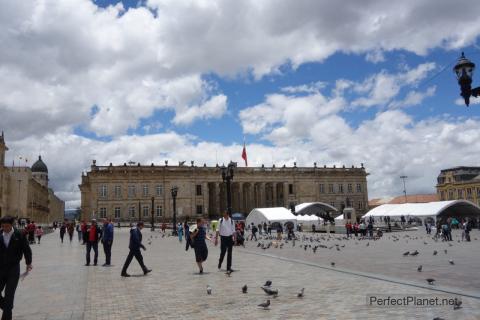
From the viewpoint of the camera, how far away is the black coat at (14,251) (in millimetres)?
6035

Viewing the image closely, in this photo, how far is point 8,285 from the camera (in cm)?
601

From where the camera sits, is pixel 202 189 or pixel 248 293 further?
pixel 202 189

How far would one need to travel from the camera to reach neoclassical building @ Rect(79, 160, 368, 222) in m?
73.8

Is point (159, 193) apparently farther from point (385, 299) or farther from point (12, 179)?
point (385, 299)

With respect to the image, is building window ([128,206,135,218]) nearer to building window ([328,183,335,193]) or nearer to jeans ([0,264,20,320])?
building window ([328,183,335,193])

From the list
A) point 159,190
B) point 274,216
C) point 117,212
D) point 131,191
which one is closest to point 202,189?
point 159,190

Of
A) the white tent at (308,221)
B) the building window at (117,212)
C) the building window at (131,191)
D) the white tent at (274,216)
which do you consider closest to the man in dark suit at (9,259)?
the white tent at (274,216)

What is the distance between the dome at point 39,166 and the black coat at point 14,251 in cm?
13380

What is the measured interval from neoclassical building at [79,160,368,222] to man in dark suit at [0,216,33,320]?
221 ft

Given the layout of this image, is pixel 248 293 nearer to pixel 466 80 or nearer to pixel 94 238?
pixel 466 80

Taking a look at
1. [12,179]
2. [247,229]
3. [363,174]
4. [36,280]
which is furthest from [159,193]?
[36,280]

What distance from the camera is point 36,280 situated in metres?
11.2

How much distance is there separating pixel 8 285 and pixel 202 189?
73.4 metres

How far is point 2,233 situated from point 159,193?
7132 centimetres
